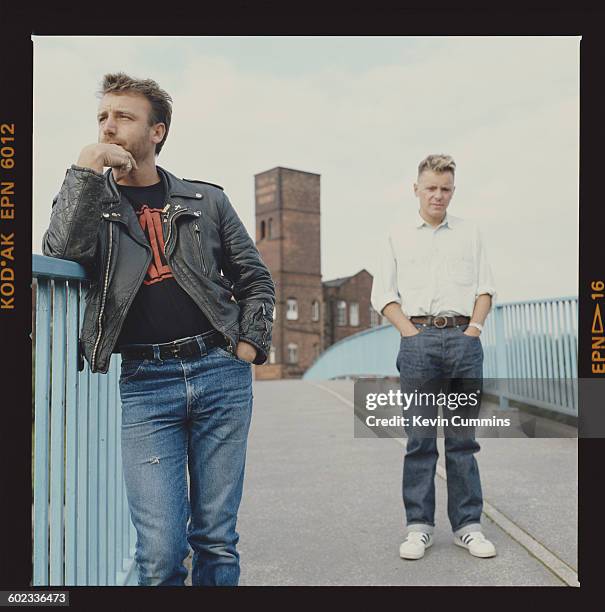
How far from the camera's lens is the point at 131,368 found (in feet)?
7.32

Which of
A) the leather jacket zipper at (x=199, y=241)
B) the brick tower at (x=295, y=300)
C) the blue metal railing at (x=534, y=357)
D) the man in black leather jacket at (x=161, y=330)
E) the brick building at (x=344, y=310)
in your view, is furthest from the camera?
the brick building at (x=344, y=310)

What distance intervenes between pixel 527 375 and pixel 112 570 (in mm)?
4890

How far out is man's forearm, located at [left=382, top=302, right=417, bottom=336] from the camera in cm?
315

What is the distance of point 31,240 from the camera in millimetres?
2367

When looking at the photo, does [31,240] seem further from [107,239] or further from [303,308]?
[303,308]

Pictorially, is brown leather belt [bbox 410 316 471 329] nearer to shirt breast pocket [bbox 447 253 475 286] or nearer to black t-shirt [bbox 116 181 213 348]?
shirt breast pocket [bbox 447 253 475 286]

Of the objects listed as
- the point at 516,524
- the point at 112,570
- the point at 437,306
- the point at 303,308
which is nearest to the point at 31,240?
the point at 112,570

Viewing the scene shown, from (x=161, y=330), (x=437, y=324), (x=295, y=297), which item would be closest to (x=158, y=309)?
(x=161, y=330)

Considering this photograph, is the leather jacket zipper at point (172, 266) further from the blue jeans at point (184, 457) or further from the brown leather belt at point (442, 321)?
the brown leather belt at point (442, 321)

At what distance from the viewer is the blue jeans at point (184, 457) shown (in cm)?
217

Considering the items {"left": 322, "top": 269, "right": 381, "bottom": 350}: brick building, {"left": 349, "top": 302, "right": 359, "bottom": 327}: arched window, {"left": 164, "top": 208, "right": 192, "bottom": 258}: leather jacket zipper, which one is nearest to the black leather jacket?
{"left": 164, "top": 208, "right": 192, "bottom": 258}: leather jacket zipper

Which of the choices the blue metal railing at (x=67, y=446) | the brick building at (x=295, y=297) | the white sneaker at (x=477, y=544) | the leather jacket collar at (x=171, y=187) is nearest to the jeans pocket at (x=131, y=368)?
the blue metal railing at (x=67, y=446)

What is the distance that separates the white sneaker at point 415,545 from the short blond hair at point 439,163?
1.56 m

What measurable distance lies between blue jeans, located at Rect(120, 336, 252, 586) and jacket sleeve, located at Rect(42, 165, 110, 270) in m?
0.38
